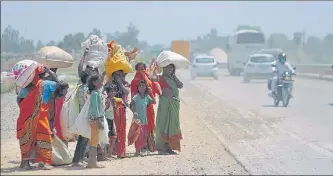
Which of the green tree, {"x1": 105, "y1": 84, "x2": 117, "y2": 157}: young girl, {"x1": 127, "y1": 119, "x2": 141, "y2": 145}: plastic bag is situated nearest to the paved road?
{"x1": 127, "y1": 119, "x2": 141, "y2": 145}: plastic bag

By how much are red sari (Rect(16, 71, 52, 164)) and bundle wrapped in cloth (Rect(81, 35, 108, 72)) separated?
1.40m

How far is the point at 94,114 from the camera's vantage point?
980 centimetres

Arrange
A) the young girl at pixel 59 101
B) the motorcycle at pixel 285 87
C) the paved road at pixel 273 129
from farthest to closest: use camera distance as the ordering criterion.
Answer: the motorcycle at pixel 285 87
the paved road at pixel 273 129
the young girl at pixel 59 101

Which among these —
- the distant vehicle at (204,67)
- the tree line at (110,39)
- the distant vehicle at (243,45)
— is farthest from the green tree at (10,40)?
the distant vehicle at (243,45)

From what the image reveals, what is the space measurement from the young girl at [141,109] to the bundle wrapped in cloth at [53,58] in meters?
1.28

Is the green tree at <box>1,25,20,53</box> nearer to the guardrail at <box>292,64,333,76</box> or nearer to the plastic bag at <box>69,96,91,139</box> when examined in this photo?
the plastic bag at <box>69,96,91,139</box>

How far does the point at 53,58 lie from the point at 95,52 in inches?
28.3

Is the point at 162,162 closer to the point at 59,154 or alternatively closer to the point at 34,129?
the point at 59,154

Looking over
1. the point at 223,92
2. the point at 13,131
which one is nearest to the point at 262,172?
the point at 13,131

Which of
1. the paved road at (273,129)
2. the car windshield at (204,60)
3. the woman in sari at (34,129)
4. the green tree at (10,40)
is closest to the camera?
the woman in sari at (34,129)

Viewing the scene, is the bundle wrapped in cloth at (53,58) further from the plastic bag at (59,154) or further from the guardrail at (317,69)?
the guardrail at (317,69)

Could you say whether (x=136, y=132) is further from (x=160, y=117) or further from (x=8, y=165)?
(x=8, y=165)

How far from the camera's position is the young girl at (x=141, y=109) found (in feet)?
37.2

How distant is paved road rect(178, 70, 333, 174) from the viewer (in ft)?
35.3
